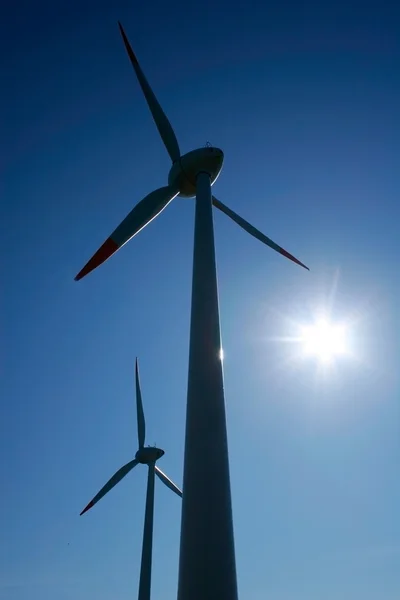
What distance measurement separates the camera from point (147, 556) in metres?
38.7

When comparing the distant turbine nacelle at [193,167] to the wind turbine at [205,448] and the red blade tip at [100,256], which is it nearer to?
the wind turbine at [205,448]

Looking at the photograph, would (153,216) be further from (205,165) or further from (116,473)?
(116,473)

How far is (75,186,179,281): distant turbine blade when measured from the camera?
18.4 meters

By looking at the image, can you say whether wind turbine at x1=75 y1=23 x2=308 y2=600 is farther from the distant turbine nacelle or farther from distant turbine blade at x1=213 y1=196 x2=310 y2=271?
distant turbine blade at x1=213 y1=196 x2=310 y2=271

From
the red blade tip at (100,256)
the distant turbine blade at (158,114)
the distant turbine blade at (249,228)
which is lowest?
the red blade tip at (100,256)

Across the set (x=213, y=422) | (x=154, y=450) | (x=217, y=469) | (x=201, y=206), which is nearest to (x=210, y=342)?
(x=213, y=422)

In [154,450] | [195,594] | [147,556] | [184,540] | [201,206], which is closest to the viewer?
[195,594]

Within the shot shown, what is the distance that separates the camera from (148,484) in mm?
45125

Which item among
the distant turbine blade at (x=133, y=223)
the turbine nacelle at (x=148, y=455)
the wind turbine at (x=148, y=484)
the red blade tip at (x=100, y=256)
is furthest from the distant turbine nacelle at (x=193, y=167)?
the turbine nacelle at (x=148, y=455)

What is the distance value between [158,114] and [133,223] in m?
9.37

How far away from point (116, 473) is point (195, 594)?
35781 millimetres

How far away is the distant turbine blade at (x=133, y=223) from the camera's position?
60.4ft

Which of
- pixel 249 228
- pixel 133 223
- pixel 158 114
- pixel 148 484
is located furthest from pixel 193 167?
pixel 148 484

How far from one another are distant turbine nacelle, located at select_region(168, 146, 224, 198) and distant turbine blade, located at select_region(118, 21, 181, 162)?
1815mm
